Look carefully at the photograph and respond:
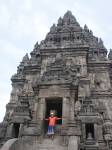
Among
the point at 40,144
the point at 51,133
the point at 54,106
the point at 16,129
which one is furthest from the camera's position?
the point at 16,129

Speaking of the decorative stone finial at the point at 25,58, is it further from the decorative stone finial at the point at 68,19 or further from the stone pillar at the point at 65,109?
the stone pillar at the point at 65,109

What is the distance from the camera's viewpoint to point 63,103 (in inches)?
625

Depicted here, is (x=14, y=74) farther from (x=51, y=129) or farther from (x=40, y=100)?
(x=51, y=129)

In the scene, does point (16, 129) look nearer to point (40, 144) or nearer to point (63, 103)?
point (40, 144)

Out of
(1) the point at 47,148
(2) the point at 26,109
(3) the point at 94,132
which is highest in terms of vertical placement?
(2) the point at 26,109

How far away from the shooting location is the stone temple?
47.3ft

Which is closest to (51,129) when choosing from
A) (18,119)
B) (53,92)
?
(53,92)

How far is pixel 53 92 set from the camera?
1633 centimetres

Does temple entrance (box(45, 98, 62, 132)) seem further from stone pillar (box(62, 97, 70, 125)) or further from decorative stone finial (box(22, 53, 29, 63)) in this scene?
decorative stone finial (box(22, 53, 29, 63))

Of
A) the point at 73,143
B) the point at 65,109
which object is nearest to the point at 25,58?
the point at 65,109

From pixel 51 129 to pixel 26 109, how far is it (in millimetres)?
4672

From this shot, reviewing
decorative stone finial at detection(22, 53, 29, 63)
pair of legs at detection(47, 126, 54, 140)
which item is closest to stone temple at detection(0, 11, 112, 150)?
pair of legs at detection(47, 126, 54, 140)

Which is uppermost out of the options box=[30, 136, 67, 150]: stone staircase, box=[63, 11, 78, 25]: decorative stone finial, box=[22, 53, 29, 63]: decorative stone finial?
box=[63, 11, 78, 25]: decorative stone finial

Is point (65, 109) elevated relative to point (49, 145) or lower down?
elevated
